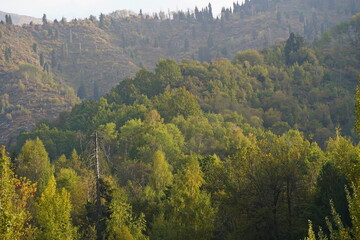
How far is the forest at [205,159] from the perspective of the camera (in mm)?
39969

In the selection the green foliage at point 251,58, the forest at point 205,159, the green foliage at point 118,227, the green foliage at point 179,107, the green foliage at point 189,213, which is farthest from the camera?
the green foliage at point 251,58

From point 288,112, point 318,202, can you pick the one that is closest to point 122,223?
point 318,202

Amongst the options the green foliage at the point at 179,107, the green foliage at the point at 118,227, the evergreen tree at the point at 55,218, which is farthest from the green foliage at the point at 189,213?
the green foliage at the point at 179,107

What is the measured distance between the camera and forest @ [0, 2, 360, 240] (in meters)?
40.0

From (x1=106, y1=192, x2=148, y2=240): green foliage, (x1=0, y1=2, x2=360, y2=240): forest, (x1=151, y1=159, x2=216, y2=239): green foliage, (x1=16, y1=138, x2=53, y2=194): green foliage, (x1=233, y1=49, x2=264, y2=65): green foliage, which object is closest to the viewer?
(x1=0, y1=2, x2=360, y2=240): forest

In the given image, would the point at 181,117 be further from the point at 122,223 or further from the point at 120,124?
the point at 122,223

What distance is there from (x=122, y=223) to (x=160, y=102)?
92.1 meters

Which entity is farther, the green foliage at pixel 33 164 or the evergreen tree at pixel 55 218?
the green foliage at pixel 33 164

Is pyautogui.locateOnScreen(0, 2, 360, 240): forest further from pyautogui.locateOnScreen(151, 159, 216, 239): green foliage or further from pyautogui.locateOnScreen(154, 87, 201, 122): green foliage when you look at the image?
pyautogui.locateOnScreen(154, 87, 201, 122): green foliage

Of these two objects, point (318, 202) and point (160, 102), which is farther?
point (160, 102)

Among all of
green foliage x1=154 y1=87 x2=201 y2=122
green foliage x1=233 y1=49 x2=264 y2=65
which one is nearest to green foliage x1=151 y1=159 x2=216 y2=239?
green foliage x1=154 y1=87 x2=201 y2=122

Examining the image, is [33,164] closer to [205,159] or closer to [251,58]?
[205,159]

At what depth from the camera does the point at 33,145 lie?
3703 inches

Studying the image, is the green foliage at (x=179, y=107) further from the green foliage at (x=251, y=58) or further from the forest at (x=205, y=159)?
the green foliage at (x=251, y=58)
